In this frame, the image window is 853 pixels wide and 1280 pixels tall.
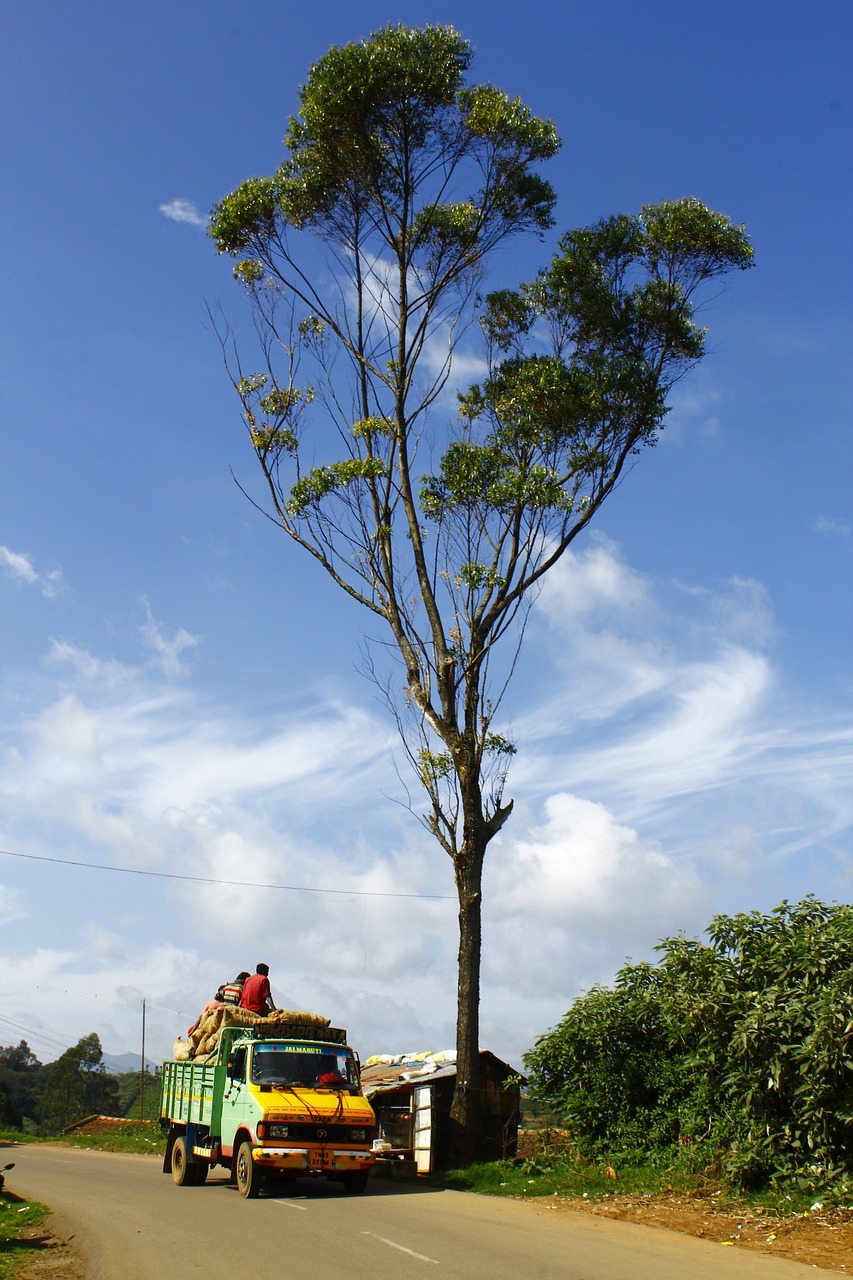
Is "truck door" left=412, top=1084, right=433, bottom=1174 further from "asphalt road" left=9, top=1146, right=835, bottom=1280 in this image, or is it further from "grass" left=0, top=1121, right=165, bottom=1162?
"grass" left=0, top=1121, right=165, bottom=1162

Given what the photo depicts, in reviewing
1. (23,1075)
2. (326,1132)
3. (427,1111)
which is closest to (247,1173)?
(326,1132)

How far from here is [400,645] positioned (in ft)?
66.0

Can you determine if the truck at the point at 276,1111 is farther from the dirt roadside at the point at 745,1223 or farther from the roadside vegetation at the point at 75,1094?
the roadside vegetation at the point at 75,1094

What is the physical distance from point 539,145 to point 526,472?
6.82 meters

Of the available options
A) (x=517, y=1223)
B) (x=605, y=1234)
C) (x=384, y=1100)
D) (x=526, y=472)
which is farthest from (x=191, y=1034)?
(x=526, y=472)

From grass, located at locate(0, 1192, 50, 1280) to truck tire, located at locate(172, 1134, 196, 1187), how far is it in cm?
231

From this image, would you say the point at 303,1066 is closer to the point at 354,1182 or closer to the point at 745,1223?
the point at 354,1182

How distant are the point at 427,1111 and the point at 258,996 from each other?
4.75m

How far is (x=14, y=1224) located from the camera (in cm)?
1257

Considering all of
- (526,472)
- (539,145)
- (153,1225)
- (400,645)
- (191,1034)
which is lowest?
(153,1225)

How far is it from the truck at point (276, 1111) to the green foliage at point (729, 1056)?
387 cm

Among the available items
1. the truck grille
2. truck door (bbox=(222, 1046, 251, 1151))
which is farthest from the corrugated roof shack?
truck door (bbox=(222, 1046, 251, 1151))

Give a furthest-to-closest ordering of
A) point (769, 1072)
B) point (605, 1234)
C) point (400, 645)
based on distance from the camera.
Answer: point (400, 645)
point (769, 1072)
point (605, 1234)

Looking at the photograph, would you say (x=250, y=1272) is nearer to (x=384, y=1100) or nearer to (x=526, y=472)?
(x=384, y=1100)
